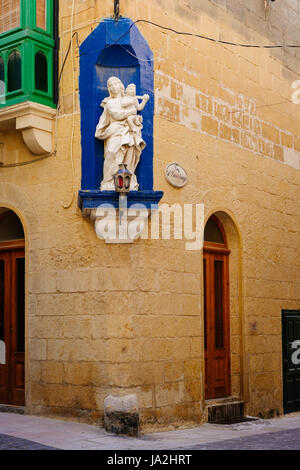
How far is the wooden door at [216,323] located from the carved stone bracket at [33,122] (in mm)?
3002

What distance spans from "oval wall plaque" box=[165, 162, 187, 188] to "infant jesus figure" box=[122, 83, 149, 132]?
2.63 feet

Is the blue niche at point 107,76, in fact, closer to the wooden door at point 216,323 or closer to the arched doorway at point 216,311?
the arched doorway at point 216,311

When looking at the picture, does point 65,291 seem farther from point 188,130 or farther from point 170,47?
point 170,47

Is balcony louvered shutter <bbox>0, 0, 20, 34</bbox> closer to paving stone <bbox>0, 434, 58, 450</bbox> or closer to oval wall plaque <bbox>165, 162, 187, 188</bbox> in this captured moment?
oval wall plaque <bbox>165, 162, 187, 188</bbox>

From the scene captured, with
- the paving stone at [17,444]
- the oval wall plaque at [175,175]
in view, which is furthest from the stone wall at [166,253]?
the paving stone at [17,444]

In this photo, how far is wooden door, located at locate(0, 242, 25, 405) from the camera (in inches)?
396

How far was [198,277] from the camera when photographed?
9.90 m

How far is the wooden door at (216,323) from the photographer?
10414 mm

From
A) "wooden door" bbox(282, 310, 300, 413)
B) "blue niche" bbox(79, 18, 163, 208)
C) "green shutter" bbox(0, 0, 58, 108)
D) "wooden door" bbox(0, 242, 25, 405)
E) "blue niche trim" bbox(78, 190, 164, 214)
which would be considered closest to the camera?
"blue niche trim" bbox(78, 190, 164, 214)

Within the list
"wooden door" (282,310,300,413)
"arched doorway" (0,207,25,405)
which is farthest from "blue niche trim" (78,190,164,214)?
"wooden door" (282,310,300,413)

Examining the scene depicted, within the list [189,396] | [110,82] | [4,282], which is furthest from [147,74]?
[189,396]

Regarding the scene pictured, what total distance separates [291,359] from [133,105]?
18.9ft

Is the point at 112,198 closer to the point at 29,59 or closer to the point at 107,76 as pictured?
the point at 107,76

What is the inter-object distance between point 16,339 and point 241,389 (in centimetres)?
367
